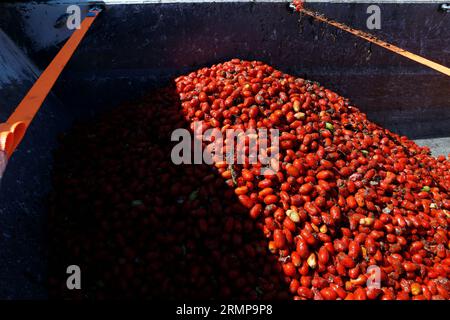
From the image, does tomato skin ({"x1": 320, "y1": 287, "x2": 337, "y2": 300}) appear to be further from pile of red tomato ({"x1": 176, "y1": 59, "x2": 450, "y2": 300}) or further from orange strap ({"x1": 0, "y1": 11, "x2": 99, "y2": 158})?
orange strap ({"x1": 0, "y1": 11, "x2": 99, "y2": 158})

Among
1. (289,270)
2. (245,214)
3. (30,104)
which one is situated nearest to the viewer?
(30,104)

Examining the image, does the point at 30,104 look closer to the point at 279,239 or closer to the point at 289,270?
the point at 279,239

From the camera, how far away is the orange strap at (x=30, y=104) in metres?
1.58

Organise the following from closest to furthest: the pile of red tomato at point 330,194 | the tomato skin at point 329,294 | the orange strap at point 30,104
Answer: the orange strap at point 30,104, the tomato skin at point 329,294, the pile of red tomato at point 330,194

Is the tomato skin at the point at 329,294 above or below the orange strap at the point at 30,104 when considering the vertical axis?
below

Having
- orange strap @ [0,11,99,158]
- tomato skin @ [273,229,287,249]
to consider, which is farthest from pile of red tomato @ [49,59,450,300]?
orange strap @ [0,11,99,158]

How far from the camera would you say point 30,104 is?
83.0 inches

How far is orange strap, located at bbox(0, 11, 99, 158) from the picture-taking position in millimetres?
1578

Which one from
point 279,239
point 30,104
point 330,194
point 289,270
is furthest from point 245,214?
point 30,104

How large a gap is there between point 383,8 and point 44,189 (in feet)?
13.5

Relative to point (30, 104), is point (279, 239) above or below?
below

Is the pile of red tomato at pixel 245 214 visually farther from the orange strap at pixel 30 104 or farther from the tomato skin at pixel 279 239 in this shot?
the orange strap at pixel 30 104

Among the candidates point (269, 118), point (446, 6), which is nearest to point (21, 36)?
point (269, 118)

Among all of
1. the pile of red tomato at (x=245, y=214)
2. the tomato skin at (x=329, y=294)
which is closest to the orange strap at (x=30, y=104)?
the pile of red tomato at (x=245, y=214)
